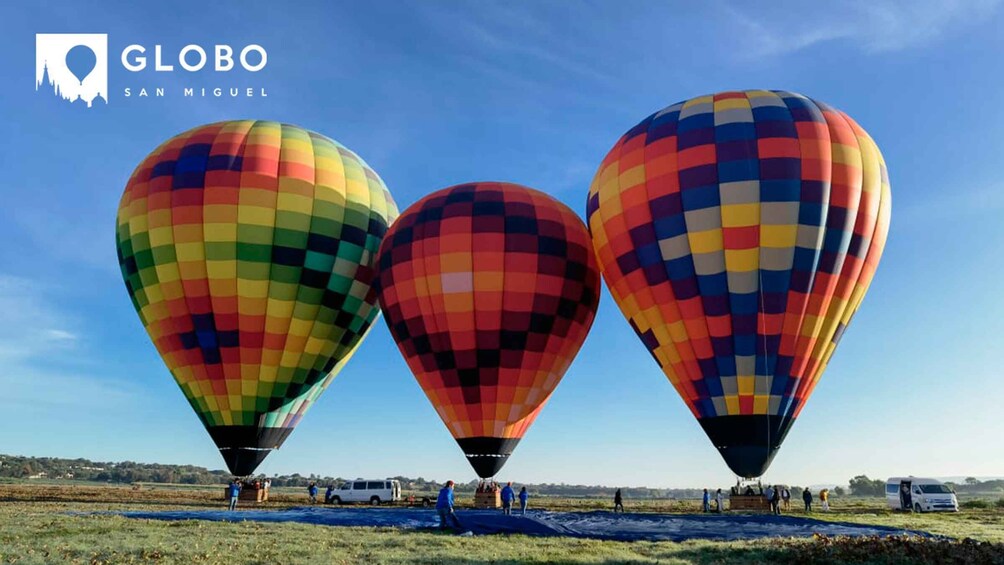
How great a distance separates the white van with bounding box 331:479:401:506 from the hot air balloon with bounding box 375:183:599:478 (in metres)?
8.14

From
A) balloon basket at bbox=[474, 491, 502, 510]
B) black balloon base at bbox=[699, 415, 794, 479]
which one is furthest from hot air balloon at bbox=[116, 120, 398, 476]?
black balloon base at bbox=[699, 415, 794, 479]

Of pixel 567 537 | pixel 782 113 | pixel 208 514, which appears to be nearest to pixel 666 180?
pixel 782 113

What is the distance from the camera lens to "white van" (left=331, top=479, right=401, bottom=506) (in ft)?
105

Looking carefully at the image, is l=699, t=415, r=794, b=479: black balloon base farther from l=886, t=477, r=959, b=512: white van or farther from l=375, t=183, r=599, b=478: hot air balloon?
l=886, t=477, r=959, b=512: white van

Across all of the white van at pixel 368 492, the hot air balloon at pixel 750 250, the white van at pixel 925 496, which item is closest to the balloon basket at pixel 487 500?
the hot air balloon at pixel 750 250

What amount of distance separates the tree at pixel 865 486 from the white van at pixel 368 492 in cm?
8404

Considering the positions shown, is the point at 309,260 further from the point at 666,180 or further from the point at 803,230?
the point at 803,230

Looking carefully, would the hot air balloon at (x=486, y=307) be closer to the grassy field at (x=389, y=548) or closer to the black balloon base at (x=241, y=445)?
the black balloon base at (x=241, y=445)

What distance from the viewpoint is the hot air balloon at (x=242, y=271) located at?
2694 cm

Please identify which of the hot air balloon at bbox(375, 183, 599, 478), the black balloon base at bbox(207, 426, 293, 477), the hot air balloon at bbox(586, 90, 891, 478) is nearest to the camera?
the hot air balloon at bbox(586, 90, 891, 478)

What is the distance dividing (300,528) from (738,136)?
1678 centimetres

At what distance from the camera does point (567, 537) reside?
15398mm

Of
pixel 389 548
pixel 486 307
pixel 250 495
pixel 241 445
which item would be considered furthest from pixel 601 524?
pixel 250 495

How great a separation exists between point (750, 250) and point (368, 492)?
19375 mm
